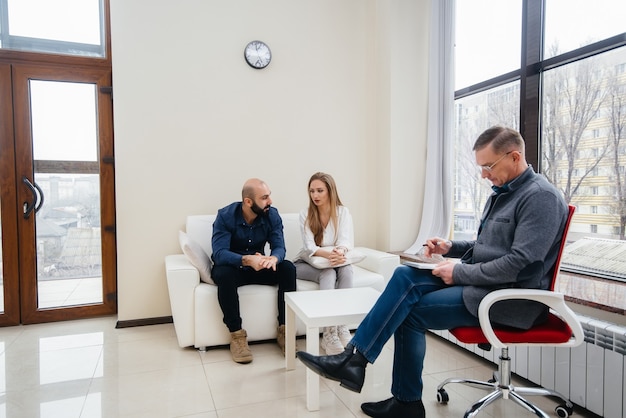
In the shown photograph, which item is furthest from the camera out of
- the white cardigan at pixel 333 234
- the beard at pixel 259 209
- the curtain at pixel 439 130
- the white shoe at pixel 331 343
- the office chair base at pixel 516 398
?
the curtain at pixel 439 130

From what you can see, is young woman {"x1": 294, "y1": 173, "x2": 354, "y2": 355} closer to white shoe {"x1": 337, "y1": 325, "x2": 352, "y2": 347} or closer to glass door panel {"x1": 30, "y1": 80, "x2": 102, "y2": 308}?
white shoe {"x1": 337, "y1": 325, "x2": 352, "y2": 347}

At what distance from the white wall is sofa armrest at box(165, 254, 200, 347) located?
74cm

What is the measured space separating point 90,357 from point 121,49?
7.57 ft

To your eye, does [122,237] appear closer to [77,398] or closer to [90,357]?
[90,357]

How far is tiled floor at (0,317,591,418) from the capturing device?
6.57 feet

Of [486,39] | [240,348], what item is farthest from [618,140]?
[240,348]

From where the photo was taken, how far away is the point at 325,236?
307 cm

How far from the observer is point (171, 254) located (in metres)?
3.41

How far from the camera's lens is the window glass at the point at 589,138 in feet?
7.85

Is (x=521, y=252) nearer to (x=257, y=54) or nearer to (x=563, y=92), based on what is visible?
(x=563, y=92)

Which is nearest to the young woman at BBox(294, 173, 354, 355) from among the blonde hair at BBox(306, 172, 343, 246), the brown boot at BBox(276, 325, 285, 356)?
the blonde hair at BBox(306, 172, 343, 246)

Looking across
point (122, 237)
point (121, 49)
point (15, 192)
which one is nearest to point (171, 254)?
point (122, 237)

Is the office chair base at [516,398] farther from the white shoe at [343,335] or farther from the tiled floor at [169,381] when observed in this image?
the white shoe at [343,335]

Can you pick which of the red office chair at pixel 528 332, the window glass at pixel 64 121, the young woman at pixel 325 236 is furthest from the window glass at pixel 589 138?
the window glass at pixel 64 121
